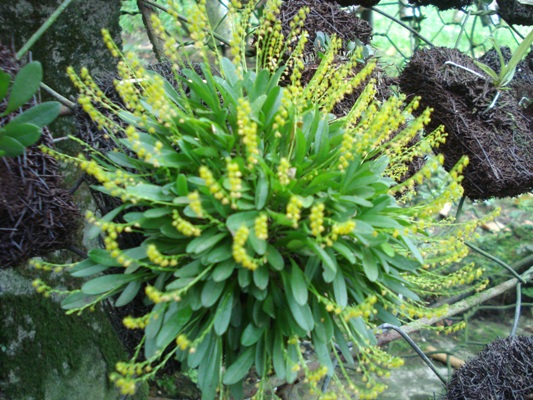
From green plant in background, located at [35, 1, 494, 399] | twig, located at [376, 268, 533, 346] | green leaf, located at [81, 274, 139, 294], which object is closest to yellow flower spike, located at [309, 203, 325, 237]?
green plant in background, located at [35, 1, 494, 399]

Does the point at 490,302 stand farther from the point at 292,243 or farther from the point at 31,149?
the point at 31,149

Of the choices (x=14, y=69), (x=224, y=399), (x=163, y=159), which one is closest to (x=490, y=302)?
(x=224, y=399)

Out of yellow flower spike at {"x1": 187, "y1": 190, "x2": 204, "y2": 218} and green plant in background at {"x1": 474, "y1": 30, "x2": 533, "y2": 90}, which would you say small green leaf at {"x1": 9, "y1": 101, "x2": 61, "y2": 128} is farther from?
green plant in background at {"x1": 474, "y1": 30, "x2": 533, "y2": 90}

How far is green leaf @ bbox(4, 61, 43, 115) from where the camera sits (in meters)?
0.62

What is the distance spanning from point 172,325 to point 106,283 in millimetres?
106

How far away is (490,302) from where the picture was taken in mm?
1866

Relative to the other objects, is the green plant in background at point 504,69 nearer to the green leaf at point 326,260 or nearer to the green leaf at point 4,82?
the green leaf at point 326,260

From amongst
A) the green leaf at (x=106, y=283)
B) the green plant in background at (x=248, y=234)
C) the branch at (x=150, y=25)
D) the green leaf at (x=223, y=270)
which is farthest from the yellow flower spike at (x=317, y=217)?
the branch at (x=150, y=25)

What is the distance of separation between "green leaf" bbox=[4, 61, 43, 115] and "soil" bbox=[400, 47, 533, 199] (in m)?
0.73

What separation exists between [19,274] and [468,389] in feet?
2.74

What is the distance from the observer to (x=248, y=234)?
0.59m

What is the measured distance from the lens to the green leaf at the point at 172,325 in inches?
24.6

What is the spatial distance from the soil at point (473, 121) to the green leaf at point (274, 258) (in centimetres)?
58

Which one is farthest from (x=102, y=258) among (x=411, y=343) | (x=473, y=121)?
(x=473, y=121)
